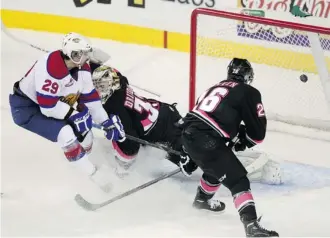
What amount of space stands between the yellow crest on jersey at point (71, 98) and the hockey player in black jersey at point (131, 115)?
0.12 m

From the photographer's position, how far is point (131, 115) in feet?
11.7

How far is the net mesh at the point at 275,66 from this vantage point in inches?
156

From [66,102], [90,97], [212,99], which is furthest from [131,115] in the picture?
[212,99]

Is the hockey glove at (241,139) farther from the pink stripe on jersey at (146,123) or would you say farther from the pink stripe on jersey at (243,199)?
the pink stripe on jersey at (146,123)

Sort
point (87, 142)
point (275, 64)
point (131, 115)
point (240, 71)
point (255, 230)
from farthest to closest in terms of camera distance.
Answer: point (275, 64) < point (87, 142) < point (131, 115) < point (240, 71) < point (255, 230)

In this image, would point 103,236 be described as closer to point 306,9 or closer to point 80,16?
point 306,9

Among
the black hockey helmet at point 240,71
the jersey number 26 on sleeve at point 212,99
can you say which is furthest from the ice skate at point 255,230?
the black hockey helmet at point 240,71

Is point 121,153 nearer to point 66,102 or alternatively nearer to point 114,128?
point 114,128

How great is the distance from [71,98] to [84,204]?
0.51 meters

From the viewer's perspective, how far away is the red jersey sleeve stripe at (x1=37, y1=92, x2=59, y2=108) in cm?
321

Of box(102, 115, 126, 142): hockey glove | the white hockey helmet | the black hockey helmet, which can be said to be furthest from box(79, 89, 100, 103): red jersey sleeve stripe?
the black hockey helmet

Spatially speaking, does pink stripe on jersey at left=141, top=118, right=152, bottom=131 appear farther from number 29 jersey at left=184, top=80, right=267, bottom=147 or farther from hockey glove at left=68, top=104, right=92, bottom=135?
number 29 jersey at left=184, top=80, right=267, bottom=147

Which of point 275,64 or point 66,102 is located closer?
point 66,102

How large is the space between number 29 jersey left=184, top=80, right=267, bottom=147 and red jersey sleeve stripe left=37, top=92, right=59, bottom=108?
67 cm
